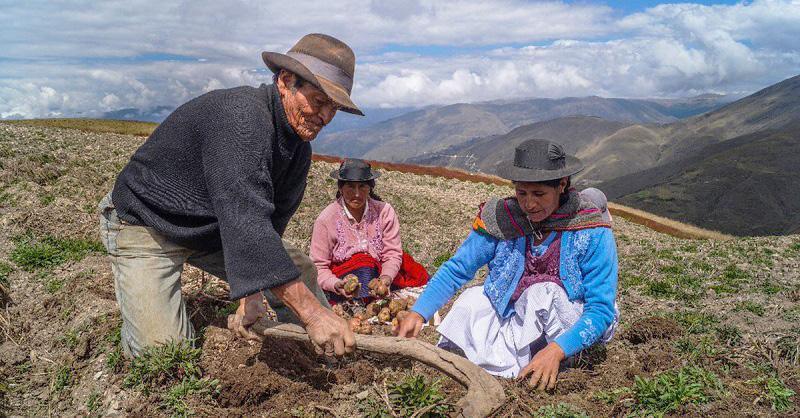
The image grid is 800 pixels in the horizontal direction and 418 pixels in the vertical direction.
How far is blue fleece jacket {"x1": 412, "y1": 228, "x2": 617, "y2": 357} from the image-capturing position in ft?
Answer: 13.7

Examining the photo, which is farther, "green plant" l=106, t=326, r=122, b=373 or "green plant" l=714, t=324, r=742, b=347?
"green plant" l=714, t=324, r=742, b=347

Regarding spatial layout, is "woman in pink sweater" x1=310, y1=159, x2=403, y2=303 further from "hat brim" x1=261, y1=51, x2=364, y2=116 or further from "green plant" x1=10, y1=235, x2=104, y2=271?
"green plant" x1=10, y1=235, x2=104, y2=271

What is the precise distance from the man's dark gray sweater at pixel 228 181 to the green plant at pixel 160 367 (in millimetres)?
937

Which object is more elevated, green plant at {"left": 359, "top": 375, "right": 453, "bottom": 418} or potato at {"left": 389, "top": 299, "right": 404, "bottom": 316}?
green plant at {"left": 359, "top": 375, "right": 453, "bottom": 418}

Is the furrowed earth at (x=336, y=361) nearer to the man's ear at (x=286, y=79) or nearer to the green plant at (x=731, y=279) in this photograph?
the green plant at (x=731, y=279)

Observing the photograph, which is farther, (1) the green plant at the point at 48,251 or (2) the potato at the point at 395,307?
(1) the green plant at the point at 48,251

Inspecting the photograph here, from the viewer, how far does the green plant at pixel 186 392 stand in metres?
4.20

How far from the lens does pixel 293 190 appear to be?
4.86m

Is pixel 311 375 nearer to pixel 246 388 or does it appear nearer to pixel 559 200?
pixel 246 388

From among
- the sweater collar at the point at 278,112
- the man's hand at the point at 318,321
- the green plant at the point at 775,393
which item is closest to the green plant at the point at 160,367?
the man's hand at the point at 318,321

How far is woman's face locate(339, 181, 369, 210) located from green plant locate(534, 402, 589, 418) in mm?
3917

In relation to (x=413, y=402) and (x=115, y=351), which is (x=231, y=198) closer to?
(x=413, y=402)

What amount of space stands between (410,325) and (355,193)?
2.98m

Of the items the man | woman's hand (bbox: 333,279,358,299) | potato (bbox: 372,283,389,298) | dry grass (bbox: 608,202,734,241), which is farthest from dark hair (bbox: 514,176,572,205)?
dry grass (bbox: 608,202,734,241)
